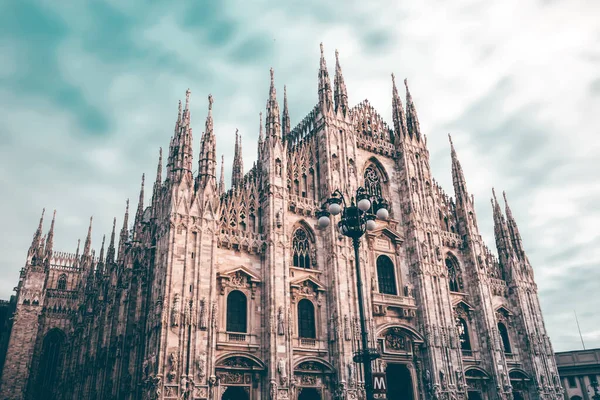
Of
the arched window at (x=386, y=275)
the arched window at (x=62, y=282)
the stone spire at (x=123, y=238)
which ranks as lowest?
the arched window at (x=386, y=275)

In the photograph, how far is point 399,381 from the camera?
112 ft

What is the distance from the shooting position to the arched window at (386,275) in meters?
35.6

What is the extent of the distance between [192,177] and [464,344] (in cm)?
2479

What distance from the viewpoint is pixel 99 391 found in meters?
35.2

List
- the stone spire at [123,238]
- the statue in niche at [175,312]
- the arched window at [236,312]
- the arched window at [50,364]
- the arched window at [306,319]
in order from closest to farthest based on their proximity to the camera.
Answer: the statue in niche at [175,312]
the arched window at [236,312]
the arched window at [306,319]
the stone spire at [123,238]
the arched window at [50,364]

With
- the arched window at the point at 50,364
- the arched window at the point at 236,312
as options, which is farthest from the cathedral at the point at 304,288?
the arched window at the point at 50,364

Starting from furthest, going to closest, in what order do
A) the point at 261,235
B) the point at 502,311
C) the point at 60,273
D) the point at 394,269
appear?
the point at 60,273 → the point at 502,311 → the point at 394,269 → the point at 261,235

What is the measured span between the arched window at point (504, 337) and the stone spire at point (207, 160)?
27.4 meters

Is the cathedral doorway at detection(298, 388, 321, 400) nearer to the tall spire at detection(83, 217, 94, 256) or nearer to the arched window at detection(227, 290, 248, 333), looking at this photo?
the arched window at detection(227, 290, 248, 333)

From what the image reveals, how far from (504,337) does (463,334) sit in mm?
5027

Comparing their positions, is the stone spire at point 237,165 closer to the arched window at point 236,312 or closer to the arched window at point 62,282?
the arched window at point 236,312

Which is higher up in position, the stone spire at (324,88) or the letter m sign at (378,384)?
the stone spire at (324,88)

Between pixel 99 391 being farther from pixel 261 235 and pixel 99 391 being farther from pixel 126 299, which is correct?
pixel 261 235

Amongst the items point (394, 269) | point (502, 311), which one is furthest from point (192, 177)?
point (502, 311)
